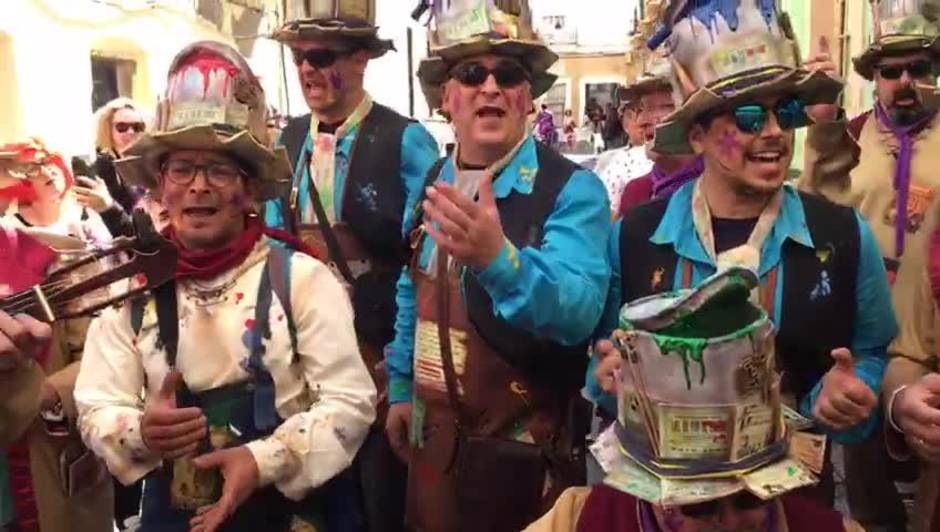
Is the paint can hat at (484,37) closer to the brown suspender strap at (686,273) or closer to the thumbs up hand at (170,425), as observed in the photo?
the brown suspender strap at (686,273)

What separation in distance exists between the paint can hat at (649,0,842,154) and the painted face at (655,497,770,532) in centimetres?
97

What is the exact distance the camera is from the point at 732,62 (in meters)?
2.50

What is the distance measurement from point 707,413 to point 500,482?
1.06 meters

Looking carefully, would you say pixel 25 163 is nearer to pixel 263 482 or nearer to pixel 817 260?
pixel 263 482

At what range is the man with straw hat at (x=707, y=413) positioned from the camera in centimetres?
182

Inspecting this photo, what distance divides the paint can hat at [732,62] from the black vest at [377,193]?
1.24 metres

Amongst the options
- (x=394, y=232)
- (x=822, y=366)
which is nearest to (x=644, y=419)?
(x=822, y=366)

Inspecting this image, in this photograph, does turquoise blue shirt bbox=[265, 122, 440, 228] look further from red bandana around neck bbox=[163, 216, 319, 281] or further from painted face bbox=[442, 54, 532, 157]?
red bandana around neck bbox=[163, 216, 319, 281]

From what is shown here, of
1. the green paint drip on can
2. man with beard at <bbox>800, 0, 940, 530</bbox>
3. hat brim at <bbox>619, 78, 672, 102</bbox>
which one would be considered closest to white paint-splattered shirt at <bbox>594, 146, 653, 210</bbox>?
hat brim at <bbox>619, 78, 672, 102</bbox>

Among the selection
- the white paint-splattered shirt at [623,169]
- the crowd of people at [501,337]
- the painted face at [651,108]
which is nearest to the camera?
the crowd of people at [501,337]

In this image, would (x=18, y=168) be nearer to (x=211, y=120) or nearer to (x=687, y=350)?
(x=211, y=120)

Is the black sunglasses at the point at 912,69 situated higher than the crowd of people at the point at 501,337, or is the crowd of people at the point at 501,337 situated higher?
the black sunglasses at the point at 912,69

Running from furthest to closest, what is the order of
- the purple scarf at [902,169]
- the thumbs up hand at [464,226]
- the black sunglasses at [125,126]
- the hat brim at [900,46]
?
the black sunglasses at [125,126], the hat brim at [900,46], the purple scarf at [902,169], the thumbs up hand at [464,226]

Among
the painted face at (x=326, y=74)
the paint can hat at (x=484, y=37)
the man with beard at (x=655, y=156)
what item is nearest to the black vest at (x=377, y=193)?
the painted face at (x=326, y=74)
